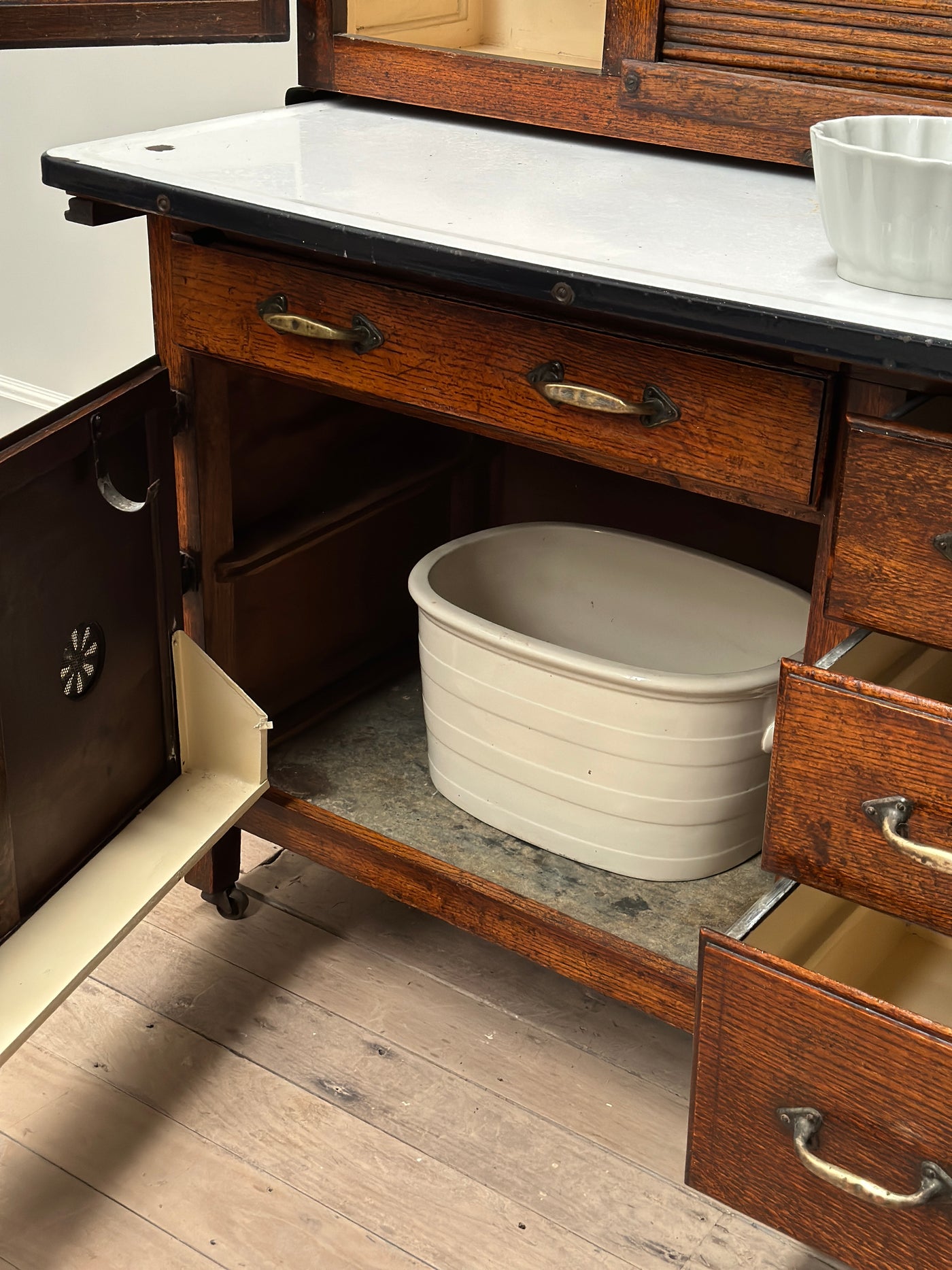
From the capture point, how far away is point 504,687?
141 centimetres

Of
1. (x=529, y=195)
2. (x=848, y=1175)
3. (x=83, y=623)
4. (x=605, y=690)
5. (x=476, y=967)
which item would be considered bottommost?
(x=476, y=967)

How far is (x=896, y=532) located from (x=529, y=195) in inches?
18.3

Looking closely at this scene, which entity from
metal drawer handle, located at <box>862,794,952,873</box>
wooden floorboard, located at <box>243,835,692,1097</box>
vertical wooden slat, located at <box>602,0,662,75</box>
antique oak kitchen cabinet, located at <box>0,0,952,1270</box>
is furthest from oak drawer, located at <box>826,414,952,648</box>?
wooden floorboard, located at <box>243,835,692,1097</box>

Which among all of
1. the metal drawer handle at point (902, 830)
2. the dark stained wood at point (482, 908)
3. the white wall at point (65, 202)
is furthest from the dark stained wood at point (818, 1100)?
the white wall at point (65, 202)

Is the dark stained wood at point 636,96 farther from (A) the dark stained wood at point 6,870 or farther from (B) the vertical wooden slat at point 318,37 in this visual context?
(A) the dark stained wood at point 6,870

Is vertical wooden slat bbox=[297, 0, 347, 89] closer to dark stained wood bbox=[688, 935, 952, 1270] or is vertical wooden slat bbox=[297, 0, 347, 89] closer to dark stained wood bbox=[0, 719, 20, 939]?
dark stained wood bbox=[0, 719, 20, 939]

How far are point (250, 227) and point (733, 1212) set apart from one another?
0.98m

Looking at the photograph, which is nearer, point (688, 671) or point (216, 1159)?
point (216, 1159)

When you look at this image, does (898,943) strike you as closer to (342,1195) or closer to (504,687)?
(504,687)

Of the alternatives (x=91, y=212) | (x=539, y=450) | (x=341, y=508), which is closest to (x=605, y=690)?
(x=539, y=450)

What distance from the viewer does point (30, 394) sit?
2.86m

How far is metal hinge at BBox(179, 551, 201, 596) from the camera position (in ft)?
4.67

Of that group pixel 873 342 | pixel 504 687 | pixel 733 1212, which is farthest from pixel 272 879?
pixel 873 342

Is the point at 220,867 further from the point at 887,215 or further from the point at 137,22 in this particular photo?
the point at 887,215
